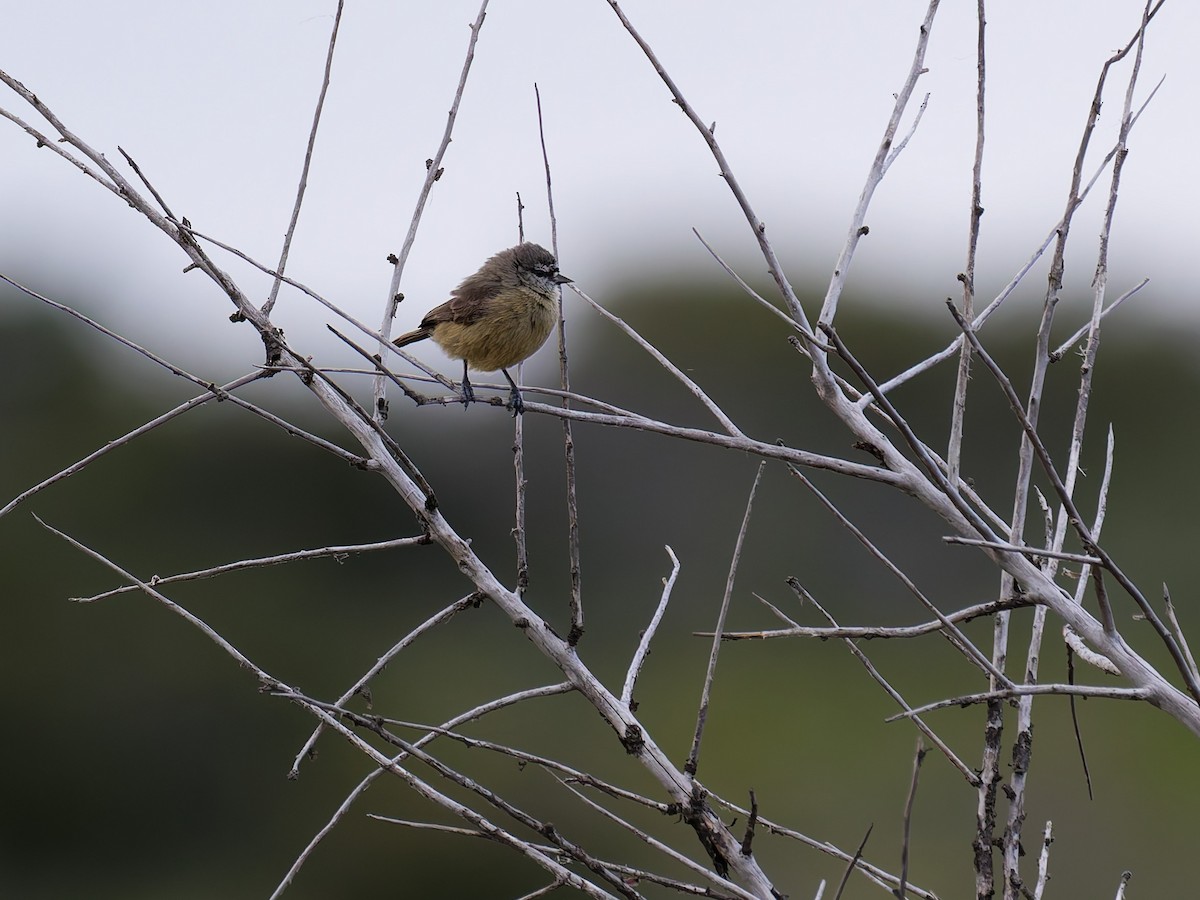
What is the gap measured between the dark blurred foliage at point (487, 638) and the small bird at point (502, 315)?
9.53 meters

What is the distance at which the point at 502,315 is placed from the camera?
580 centimetres

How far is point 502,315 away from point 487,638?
16027 mm

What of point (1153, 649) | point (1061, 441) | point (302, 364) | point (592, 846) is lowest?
point (592, 846)

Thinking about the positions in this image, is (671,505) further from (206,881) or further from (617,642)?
(206,881)

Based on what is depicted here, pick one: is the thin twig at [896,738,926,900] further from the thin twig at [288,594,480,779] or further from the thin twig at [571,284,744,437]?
the thin twig at [288,594,480,779]

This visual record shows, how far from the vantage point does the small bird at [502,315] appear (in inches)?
229

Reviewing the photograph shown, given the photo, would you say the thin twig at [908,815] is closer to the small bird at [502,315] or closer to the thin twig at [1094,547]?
the thin twig at [1094,547]

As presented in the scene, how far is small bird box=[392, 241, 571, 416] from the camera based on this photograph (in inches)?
229

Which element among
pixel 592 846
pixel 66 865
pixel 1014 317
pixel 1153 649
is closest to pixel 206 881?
pixel 66 865

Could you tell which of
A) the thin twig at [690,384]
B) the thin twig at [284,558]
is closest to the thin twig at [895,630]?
the thin twig at [690,384]

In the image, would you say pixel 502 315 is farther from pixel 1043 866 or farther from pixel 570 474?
pixel 1043 866

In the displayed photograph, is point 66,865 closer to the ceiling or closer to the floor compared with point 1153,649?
closer to the floor

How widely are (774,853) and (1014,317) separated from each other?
13.6m

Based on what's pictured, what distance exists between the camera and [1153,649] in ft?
A: 56.7
